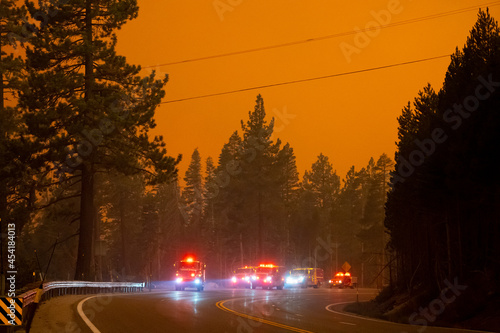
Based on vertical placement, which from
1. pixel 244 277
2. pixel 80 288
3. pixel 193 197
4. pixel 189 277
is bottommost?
pixel 80 288

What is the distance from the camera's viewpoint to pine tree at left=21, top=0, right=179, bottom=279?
40156mm

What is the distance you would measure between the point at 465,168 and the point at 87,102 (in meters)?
22.9

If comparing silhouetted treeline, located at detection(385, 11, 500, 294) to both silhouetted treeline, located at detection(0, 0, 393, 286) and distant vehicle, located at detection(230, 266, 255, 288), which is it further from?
distant vehicle, located at detection(230, 266, 255, 288)

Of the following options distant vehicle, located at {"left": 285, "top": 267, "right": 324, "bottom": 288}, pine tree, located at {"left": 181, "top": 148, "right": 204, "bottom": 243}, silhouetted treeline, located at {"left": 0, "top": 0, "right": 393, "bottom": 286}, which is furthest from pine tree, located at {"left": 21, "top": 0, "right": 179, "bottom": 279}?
pine tree, located at {"left": 181, "top": 148, "right": 204, "bottom": 243}

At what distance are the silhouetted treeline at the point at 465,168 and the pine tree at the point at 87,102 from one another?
17221mm

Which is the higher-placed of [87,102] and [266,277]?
[87,102]

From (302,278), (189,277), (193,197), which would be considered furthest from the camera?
(193,197)

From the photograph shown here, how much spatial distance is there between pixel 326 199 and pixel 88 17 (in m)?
100

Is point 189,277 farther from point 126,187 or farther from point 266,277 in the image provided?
point 126,187

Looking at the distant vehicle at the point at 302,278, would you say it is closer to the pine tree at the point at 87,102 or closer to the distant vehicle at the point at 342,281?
the distant vehicle at the point at 342,281

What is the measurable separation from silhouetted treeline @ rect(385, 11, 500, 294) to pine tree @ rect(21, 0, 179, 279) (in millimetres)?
17221

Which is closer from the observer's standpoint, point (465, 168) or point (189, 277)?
point (465, 168)

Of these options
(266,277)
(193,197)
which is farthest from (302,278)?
(193,197)

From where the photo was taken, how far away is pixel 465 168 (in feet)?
88.1
